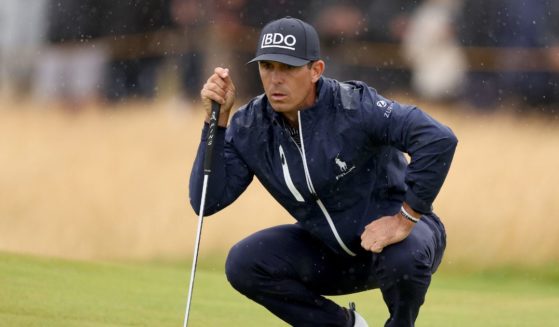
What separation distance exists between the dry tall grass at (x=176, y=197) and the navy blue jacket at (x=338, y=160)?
5.08 m

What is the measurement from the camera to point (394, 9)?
549 inches

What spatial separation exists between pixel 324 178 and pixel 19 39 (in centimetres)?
1064

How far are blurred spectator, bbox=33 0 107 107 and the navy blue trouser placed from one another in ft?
31.0

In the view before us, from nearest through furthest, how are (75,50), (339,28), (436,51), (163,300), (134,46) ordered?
(163,300) → (436,51) → (339,28) → (134,46) → (75,50)

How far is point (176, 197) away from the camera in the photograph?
1267cm

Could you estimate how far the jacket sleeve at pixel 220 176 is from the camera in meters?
6.44

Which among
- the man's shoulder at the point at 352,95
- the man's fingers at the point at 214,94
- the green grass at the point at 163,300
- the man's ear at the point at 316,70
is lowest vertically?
the green grass at the point at 163,300

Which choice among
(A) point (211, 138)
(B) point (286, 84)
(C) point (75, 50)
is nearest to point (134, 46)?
(C) point (75, 50)

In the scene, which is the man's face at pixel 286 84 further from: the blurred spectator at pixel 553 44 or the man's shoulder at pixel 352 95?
the blurred spectator at pixel 553 44

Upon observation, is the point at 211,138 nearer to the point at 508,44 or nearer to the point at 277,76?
the point at 277,76

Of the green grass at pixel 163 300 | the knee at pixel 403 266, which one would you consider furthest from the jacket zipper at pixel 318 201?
the green grass at pixel 163 300

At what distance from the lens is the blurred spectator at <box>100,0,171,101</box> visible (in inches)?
607

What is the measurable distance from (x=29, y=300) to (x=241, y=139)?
2065 millimetres

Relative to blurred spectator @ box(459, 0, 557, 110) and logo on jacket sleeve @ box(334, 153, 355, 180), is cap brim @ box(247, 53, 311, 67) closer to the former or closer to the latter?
logo on jacket sleeve @ box(334, 153, 355, 180)
